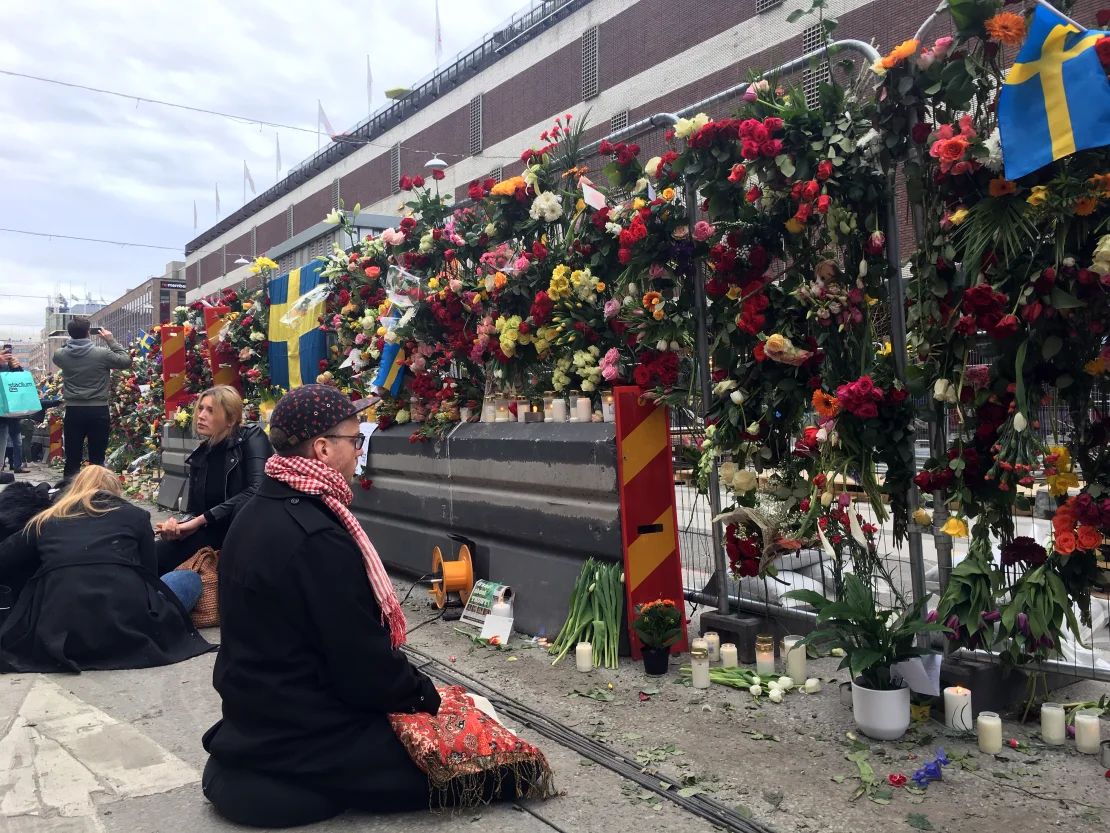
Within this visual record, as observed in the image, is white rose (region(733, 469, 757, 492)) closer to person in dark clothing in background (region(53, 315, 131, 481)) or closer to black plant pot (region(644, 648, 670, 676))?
black plant pot (region(644, 648, 670, 676))

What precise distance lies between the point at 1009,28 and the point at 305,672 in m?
3.31

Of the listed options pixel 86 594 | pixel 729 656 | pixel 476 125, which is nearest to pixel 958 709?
pixel 729 656

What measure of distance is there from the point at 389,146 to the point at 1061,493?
42.5m

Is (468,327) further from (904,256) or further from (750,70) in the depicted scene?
(904,256)

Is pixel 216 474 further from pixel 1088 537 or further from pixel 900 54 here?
pixel 1088 537

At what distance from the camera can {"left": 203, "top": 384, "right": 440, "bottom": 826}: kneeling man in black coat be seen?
279 centimetres

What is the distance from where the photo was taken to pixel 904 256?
3.84 m

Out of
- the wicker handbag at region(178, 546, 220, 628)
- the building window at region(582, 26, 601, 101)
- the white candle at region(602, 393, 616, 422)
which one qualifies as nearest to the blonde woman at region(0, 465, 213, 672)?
the wicker handbag at region(178, 546, 220, 628)

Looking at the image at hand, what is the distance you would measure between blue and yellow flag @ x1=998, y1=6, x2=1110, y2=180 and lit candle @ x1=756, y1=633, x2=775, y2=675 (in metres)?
2.36

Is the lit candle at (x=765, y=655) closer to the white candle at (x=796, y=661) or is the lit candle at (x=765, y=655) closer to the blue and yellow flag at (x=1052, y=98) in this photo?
the white candle at (x=796, y=661)

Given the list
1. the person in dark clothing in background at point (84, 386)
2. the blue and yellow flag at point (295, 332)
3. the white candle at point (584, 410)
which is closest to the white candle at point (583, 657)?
the white candle at point (584, 410)

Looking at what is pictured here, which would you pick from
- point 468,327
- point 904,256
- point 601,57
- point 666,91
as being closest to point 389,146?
point 601,57

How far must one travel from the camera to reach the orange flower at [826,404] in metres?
3.72

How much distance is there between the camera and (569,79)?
3145 centimetres
